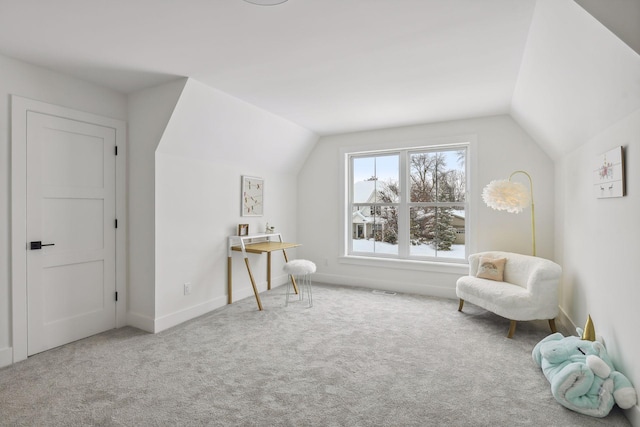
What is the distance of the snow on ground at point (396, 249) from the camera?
4387mm

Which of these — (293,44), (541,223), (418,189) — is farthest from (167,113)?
(541,223)

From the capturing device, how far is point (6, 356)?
248 cm

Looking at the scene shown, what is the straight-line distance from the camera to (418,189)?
15.2ft

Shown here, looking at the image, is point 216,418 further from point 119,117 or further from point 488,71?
point 488,71

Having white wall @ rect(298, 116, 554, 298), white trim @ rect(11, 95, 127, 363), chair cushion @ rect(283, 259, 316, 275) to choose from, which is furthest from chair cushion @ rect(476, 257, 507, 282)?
white trim @ rect(11, 95, 127, 363)

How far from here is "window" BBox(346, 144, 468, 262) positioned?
14.4 feet

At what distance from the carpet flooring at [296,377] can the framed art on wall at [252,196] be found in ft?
4.94

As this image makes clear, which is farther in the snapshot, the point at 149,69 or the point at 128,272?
the point at 128,272

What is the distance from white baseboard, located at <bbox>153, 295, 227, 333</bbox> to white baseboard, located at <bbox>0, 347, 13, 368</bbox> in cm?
102

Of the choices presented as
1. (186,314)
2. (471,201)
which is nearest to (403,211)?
(471,201)

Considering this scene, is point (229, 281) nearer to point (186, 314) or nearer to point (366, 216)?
point (186, 314)

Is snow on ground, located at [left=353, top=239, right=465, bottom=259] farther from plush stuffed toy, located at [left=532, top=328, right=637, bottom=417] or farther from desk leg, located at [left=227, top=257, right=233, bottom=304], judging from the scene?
plush stuffed toy, located at [left=532, top=328, right=637, bottom=417]

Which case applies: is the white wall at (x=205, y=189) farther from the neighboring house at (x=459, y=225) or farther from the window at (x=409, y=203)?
the neighboring house at (x=459, y=225)

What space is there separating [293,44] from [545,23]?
5.19ft
